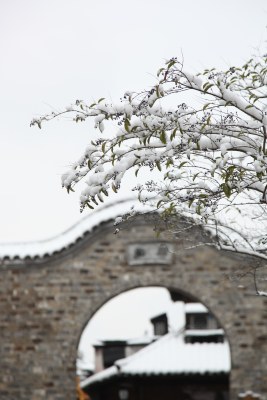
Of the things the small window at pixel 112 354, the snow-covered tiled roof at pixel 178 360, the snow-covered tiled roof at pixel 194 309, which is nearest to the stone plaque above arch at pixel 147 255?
the snow-covered tiled roof at pixel 178 360

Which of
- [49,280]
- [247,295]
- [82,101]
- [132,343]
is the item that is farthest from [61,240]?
[132,343]

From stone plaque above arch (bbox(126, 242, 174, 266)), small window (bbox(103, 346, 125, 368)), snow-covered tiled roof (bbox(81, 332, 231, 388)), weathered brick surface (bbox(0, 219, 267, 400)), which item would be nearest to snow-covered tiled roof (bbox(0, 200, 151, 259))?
weathered brick surface (bbox(0, 219, 267, 400))

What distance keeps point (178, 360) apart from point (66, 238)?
9.35 m

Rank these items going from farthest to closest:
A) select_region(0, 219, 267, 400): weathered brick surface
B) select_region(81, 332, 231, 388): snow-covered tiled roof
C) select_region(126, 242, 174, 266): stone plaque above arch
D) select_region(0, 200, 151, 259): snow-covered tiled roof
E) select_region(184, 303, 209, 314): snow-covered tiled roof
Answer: select_region(184, 303, 209, 314): snow-covered tiled roof < select_region(81, 332, 231, 388): snow-covered tiled roof < select_region(126, 242, 174, 266): stone plaque above arch < select_region(0, 200, 151, 259): snow-covered tiled roof < select_region(0, 219, 267, 400): weathered brick surface

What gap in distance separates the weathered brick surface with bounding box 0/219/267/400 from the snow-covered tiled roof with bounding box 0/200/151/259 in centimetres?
18

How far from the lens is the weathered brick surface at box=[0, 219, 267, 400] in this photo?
14.9 meters

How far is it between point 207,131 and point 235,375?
9.24 m

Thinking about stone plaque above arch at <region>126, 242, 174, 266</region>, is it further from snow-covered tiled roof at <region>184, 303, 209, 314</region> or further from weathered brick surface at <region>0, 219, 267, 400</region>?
snow-covered tiled roof at <region>184, 303, 209, 314</region>

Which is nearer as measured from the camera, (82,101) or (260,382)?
(82,101)

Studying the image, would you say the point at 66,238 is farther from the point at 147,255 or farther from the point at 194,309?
the point at 194,309

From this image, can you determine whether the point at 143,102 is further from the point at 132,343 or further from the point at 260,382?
the point at 132,343

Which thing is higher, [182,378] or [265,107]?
[265,107]

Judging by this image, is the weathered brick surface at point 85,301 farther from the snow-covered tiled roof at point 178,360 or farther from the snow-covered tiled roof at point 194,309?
the snow-covered tiled roof at point 194,309

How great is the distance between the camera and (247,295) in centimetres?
1526
